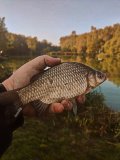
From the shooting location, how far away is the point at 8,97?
3.91 m

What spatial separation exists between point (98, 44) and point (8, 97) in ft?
447

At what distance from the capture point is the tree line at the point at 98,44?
397ft

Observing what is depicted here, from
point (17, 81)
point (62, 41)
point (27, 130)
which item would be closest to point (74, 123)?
point (27, 130)

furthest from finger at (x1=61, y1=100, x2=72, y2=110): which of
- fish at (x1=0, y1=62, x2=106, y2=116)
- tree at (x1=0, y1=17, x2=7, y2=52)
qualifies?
tree at (x1=0, y1=17, x2=7, y2=52)

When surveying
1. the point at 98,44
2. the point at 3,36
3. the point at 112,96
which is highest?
the point at 3,36

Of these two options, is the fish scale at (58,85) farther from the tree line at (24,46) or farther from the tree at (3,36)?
the tree line at (24,46)

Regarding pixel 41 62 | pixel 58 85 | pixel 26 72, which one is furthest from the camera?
pixel 26 72

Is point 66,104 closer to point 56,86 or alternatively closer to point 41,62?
point 56,86

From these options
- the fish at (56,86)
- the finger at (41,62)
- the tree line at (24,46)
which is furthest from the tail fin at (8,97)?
the tree line at (24,46)

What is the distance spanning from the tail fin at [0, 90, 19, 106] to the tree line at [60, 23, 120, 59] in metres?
115

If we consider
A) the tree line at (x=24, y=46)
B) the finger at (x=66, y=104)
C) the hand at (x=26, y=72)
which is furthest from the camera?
the tree line at (x=24, y=46)

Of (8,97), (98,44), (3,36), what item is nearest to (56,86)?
(8,97)

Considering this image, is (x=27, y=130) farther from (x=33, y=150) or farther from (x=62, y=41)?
(x=62, y=41)

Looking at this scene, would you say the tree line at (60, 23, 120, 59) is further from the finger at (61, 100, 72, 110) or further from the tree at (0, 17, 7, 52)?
the finger at (61, 100, 72, 110)
